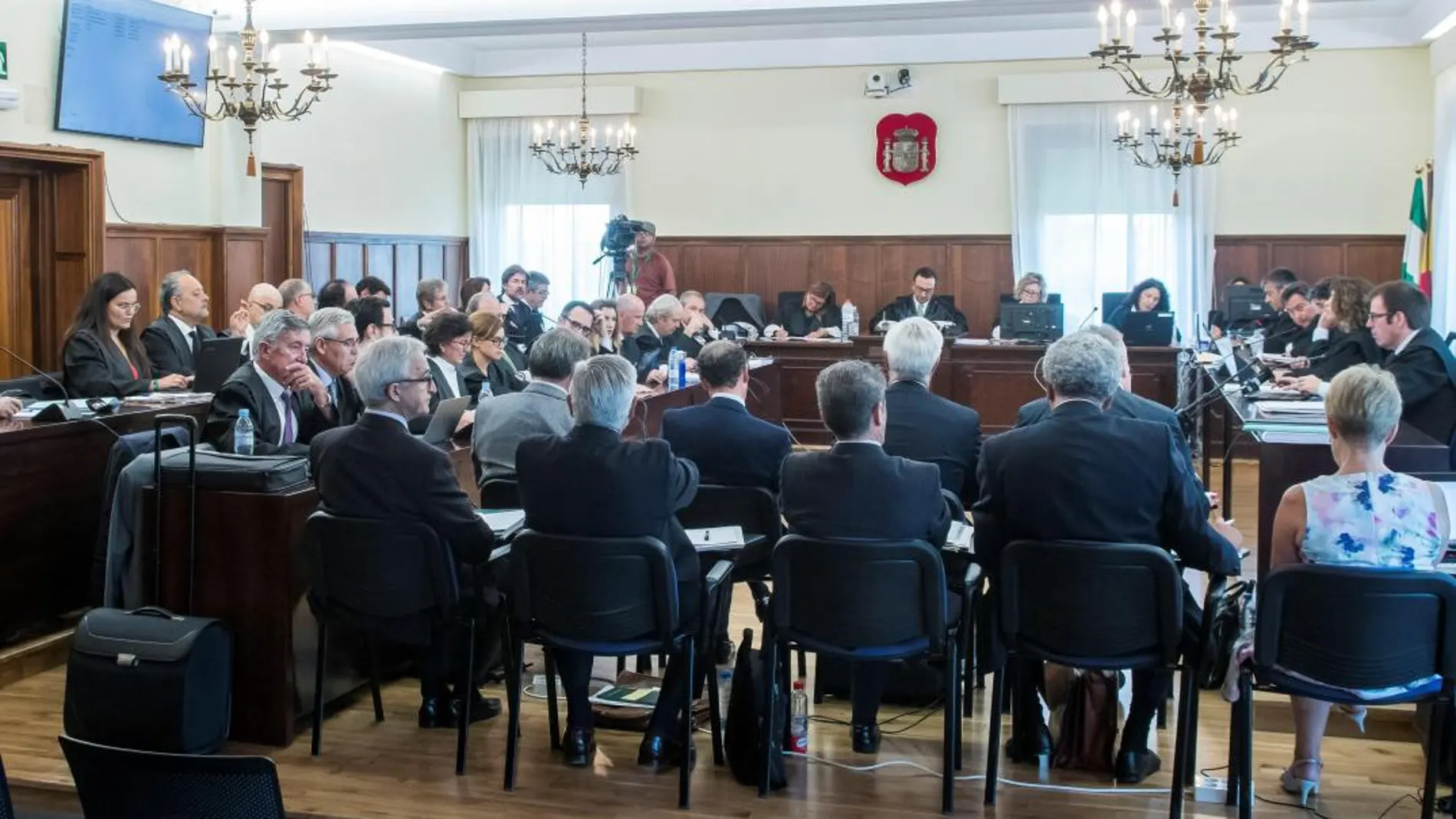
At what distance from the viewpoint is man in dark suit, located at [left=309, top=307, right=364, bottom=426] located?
550 cm

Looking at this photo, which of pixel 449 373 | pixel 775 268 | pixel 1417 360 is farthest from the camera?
pixel 775 268

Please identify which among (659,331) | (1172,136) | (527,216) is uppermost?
(1172,136)

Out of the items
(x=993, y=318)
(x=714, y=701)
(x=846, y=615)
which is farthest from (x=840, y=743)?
(x=993, y=318)

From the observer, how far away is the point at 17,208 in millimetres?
8727

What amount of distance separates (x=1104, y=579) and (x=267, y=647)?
2.45m

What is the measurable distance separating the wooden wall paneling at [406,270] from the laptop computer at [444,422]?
7.45 metres

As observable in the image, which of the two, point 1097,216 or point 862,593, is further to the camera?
point 1097,216

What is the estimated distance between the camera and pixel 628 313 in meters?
8.86

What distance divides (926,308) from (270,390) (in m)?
7.70

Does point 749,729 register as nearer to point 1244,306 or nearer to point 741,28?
point 1244,306

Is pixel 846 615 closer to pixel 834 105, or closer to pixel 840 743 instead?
pixel 840 743

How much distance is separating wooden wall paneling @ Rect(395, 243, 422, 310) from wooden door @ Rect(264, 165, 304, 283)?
1463 millimetres

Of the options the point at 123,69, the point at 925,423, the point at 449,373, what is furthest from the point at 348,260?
the point at 925,423

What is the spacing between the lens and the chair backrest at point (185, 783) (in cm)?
210
